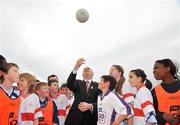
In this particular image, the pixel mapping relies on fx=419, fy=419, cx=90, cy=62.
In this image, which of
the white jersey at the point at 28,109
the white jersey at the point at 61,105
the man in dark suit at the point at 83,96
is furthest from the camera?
the white jersey at the point at 61,105

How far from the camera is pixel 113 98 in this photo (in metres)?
8.25

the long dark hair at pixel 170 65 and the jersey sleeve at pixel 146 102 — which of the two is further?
the jersey sleeve at pixel 146 102

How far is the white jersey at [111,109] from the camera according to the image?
8117mm

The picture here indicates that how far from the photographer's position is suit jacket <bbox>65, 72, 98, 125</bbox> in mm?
10047

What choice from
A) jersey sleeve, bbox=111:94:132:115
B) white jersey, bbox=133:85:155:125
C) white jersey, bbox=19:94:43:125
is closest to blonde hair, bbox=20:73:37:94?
white jersey, bbox=19:94:43:125

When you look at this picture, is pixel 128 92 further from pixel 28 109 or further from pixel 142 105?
pixel 28 109

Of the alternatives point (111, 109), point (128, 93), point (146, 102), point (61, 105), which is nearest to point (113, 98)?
point (111, 109)

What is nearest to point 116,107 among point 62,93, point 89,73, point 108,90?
point 108,90

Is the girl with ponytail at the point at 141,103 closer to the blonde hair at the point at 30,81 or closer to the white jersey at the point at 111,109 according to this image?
the white jersey at the point at 111,109

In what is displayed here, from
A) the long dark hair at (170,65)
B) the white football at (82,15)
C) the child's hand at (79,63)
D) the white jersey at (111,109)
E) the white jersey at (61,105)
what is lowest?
the white jersey at (111,109)

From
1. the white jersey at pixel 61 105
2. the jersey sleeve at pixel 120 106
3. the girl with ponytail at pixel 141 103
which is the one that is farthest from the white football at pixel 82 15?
the jersey sleeve at pixel 120 106

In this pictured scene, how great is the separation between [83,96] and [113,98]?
6.61 ft

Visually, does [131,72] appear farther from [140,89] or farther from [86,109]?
[86,109]

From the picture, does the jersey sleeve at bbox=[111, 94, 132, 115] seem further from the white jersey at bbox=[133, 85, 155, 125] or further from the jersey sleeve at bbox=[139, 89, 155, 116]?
the jersey sleeve at bbox=[139, 89, 155, 116]
